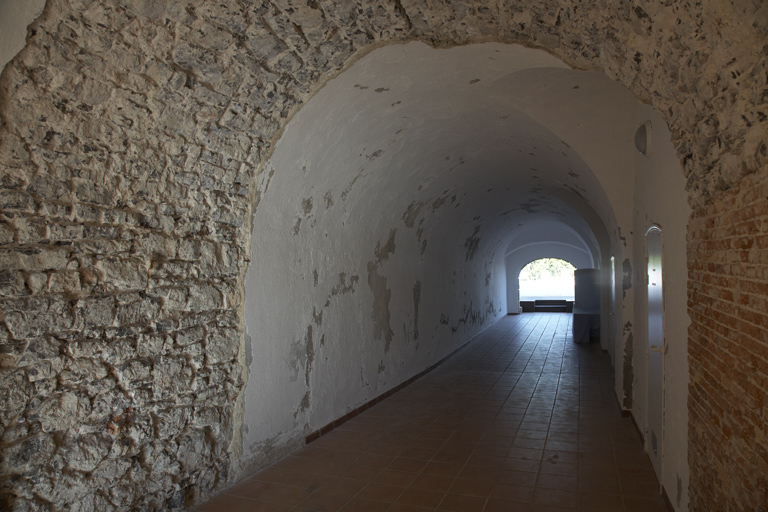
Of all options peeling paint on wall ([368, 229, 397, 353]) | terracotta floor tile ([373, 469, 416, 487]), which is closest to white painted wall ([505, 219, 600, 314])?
peeling paint on wall ([368, 229, 397, 353])

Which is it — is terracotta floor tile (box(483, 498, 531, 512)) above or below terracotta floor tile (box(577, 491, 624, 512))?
below

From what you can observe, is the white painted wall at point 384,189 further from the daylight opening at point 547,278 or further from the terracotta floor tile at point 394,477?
the daylight opening at point 547,278

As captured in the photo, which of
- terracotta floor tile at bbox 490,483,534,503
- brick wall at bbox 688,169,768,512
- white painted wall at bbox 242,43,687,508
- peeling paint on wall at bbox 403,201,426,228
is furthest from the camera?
peeling paint on wall at bbox 403,201,426,228

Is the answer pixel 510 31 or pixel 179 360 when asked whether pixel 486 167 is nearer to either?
pixel 510 31

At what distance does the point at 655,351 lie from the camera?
14.6ft

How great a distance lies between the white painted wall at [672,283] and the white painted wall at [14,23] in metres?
3.84

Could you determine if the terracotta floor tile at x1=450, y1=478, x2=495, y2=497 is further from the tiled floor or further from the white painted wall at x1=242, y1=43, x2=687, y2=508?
the white painted wall at x1=242, y1=43, x2=687, y2=508

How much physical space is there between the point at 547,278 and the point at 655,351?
126 ft

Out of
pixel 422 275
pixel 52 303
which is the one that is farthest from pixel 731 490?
pixel 422 275

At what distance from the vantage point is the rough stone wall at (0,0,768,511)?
2672 millimetres

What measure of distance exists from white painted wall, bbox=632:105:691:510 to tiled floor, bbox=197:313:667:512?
1.82ft

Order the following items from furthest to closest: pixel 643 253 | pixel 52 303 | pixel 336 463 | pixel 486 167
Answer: pixel 486 167
pixel 643 253
pixel 336 463
pixel 52 303

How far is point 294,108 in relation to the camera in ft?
14.2

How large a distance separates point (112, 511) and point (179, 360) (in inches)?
41.9
